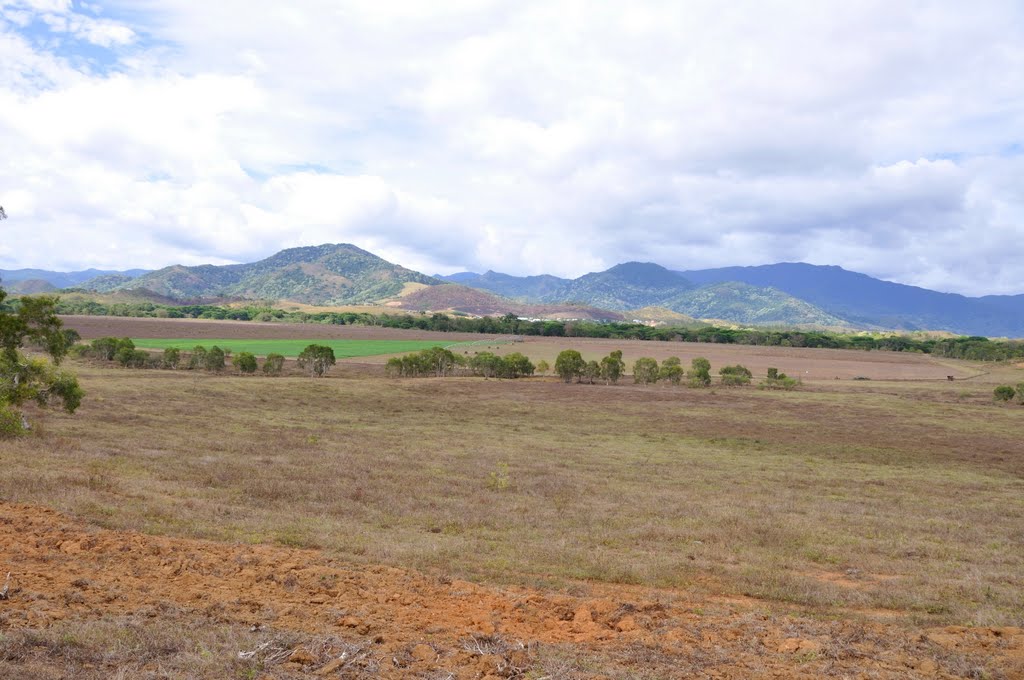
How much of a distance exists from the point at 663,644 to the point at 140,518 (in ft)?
39.2

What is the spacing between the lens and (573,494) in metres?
23.9

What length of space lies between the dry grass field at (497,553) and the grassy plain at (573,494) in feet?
0.46

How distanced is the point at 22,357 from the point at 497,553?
89.3 feet

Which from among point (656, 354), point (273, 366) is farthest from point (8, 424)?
point (656, 354)

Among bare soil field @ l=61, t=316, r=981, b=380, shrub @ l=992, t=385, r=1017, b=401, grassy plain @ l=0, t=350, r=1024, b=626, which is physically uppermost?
bare soil field @ l=61, t=316, r=981, b=380

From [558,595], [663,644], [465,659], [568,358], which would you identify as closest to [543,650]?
[465,659]

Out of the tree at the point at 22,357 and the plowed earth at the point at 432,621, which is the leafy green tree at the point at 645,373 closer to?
the tree at the point at 22,357

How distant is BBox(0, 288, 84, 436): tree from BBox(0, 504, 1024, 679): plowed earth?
1624 centimetres

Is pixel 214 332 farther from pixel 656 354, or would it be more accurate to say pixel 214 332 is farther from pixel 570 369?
pixel 656 354

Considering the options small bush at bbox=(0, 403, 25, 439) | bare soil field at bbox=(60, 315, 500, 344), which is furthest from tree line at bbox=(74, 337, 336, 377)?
small bush at bbox=(0, 403, 25, 439)

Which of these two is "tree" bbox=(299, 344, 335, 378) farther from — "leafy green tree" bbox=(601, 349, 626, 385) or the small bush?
the small bush

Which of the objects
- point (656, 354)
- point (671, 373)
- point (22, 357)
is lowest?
point (671, 373)

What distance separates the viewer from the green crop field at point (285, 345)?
11344 cm

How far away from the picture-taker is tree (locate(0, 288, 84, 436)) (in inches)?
993
